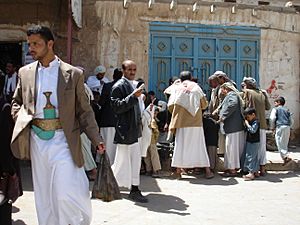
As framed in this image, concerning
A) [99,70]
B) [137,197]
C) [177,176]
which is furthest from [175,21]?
[137,197]

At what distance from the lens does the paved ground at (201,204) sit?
16.5 feet

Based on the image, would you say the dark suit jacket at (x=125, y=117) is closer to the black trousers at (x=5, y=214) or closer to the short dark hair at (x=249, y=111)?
the black trousers at (x=5, y=214)

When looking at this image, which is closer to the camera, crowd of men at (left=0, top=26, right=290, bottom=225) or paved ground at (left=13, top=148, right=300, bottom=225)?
crowd of men at (left=0, top=26, right=290, bottom=225)

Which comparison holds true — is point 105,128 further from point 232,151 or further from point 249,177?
point 249,177

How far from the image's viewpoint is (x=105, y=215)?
5.13 meters

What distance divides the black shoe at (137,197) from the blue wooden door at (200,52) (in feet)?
13.9

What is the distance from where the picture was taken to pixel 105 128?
7.52m

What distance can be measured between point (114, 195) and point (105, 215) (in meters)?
1.46

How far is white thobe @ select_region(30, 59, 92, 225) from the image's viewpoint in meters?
3.36

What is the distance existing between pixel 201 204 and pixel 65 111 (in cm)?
300

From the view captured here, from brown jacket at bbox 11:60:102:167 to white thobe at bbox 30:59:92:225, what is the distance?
0.04 meters

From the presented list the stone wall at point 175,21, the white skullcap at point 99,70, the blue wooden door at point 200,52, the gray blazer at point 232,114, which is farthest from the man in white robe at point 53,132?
the blue wooden door at point 200,52

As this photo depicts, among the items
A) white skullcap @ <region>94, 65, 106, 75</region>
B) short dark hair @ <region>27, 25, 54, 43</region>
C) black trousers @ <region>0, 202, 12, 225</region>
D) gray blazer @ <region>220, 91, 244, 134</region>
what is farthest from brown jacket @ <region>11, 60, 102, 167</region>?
white skullcap @ <region>94, 65, 106, 75</region>

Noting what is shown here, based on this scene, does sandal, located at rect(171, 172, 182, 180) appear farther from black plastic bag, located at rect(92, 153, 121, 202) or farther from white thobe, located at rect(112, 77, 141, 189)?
black plastic bag, located at rect(92, 153, 121, 202)
